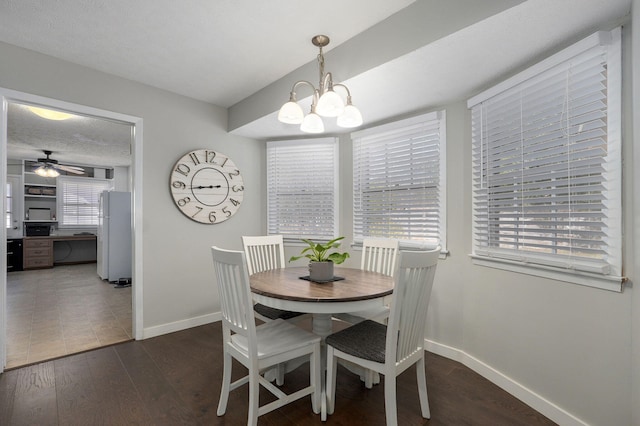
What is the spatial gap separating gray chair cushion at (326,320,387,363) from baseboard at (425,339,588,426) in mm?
961

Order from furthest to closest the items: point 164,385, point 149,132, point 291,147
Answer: point 291,147
point 149,132
point 164,385

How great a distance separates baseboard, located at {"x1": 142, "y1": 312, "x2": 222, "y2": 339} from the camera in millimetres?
3002

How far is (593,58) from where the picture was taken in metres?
1.59

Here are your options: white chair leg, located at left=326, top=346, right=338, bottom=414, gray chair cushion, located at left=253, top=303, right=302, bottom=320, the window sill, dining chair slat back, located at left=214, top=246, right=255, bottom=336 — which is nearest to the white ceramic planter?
gray chair cushion, located at left=253, top=303, right=302, bottom=320

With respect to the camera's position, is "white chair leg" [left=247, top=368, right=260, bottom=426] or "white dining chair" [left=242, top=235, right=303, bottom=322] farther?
"white dining chair" [left=242, top=235, right=303, bottom=322]

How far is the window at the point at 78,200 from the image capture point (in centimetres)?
730

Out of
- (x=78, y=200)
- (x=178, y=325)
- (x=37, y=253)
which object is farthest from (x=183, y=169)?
(x=78, y=200)

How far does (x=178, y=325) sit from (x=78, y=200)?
643 centimetres

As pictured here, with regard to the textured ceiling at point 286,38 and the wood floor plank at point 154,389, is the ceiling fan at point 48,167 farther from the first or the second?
the wood floor plank at point 154,389

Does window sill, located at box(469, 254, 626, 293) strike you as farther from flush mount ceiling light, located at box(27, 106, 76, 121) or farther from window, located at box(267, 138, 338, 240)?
flush mount ceiling light, located at box(27, 106, 76, 121)

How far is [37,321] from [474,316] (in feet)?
14.9

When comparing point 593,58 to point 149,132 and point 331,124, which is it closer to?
point 331,124

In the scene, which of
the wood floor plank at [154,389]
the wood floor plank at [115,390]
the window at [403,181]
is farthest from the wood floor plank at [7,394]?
the window at [403,181]

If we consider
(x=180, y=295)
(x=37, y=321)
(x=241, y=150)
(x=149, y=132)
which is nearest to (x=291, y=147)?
(x=241, y=150)
